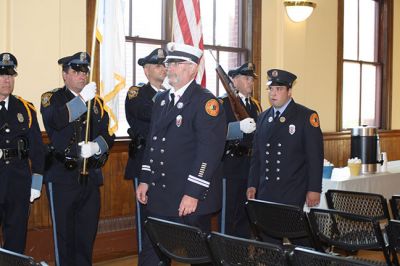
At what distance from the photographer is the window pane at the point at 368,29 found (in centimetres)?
801

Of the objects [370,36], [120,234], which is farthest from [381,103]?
[120,234]

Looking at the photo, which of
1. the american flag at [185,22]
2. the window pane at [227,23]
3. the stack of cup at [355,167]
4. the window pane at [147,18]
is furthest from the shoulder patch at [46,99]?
the stack of cup at [355,167]

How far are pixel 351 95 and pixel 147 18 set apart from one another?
3.35 metres

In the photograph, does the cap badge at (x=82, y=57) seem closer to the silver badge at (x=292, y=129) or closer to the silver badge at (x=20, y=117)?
the silver badge at (x=20, y=117)

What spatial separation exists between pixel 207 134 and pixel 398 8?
6073 mm

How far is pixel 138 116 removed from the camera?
4.35 m

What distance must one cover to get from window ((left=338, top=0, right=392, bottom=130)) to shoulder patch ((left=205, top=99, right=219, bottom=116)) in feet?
14.9

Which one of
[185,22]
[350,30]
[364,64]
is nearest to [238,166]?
[185,22]

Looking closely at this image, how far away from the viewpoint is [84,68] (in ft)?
13.2

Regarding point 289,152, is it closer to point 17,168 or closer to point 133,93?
point 133,93

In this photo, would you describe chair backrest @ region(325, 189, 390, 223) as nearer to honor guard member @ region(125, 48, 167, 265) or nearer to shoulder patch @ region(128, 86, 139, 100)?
honor guard member @ region(125, 48, 167, 265)

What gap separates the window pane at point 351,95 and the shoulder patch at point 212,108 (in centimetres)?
483

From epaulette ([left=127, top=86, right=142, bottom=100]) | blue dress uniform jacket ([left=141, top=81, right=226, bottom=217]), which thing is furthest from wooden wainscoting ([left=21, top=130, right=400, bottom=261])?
blue dress uniform jacket ([left=141, top=81, right=226, bottom=217])

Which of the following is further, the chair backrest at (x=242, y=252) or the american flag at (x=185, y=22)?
the american flag at (x=185, y=22)
